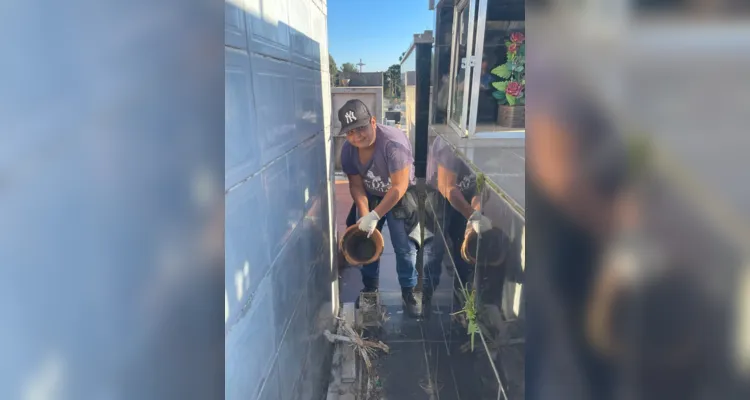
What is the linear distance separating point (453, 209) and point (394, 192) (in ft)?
3.72

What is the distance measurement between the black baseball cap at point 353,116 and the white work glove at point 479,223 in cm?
158

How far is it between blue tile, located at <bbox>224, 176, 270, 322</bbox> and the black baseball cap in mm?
1703

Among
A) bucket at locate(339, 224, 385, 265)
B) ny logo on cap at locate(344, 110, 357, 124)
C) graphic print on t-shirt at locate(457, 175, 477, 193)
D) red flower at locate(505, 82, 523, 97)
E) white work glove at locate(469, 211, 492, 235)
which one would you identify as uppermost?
red flower at locate(505, 82, 523, 97)

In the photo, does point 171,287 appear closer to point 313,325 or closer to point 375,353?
point 313,325

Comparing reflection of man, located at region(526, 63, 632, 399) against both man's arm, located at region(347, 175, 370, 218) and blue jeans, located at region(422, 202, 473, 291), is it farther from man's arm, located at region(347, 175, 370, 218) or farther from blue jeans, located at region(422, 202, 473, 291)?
man's arm, located at region(347, 175, 370, 218)

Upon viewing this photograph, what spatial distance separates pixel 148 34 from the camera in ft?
1.59

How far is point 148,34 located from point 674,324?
0.57 m

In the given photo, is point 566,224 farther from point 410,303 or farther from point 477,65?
point 410,303

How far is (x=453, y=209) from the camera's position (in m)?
2.23

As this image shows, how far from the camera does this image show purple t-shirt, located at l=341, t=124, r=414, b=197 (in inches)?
131

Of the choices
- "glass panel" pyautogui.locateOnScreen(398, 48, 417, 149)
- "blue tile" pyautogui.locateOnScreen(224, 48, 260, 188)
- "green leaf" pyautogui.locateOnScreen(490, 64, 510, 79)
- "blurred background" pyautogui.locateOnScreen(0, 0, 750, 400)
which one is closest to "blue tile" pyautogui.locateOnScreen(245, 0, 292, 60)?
"blue tile" pyautogui.locateOnScreen(224, 48, 260, 188)

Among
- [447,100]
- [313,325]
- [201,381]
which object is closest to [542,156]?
[201,381]

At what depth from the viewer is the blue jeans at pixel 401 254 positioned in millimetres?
3684

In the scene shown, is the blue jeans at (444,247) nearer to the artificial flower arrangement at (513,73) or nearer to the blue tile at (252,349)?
the blue tile at (252,349)
